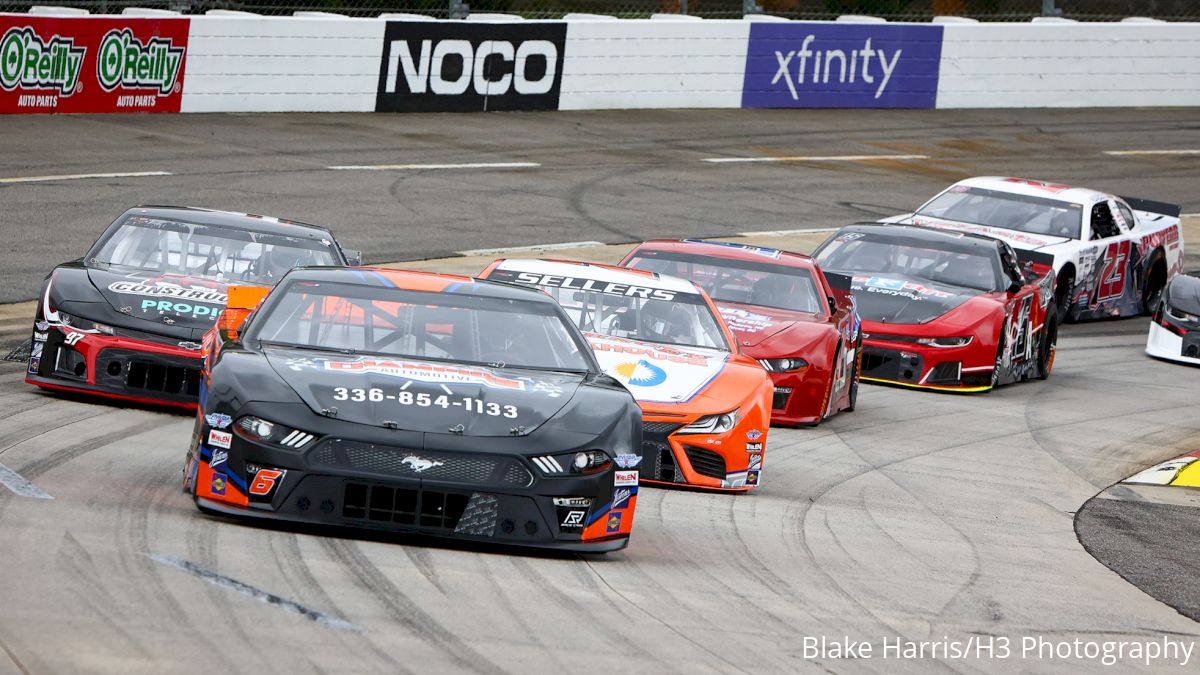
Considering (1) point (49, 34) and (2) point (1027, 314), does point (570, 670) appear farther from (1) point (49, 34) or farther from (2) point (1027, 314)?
(1) point (49, 34)

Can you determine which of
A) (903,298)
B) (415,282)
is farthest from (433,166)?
(415,282)

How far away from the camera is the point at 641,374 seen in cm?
989

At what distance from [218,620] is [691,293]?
5.61 meters

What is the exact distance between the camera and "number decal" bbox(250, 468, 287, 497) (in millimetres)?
6988

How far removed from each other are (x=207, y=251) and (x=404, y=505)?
17.0 feet

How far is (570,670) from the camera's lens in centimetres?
581

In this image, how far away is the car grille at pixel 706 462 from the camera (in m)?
9.49

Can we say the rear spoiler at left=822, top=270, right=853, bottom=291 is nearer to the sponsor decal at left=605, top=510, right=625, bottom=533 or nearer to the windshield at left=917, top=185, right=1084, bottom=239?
the windshield at left=917, top=185, right=1084, bottom=239

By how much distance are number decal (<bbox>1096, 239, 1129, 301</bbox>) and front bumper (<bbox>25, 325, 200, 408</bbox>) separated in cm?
1182

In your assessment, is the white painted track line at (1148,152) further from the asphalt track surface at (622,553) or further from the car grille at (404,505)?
the car grille at (404,505)

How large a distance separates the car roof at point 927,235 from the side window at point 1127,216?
14.7 ft

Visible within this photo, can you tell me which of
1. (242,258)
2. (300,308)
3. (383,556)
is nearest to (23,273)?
(242,258)

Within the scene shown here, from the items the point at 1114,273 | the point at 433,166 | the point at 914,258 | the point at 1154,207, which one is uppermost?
the point at 1154,207

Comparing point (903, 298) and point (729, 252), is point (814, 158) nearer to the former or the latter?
point (903, 298)
